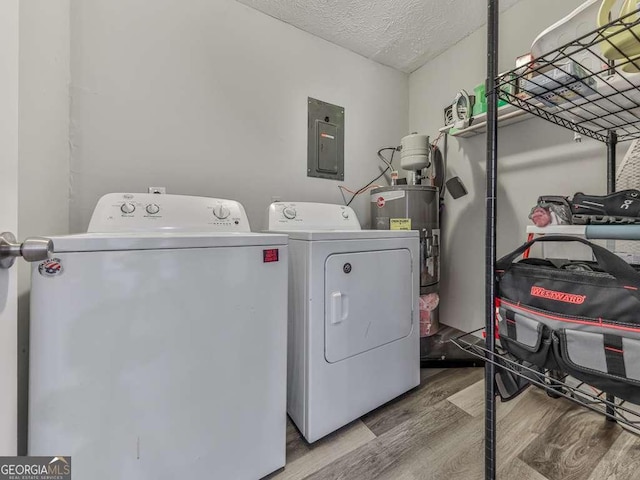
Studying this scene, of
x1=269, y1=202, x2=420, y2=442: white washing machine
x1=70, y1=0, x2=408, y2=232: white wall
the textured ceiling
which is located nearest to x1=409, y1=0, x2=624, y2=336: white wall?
the textured ceiling

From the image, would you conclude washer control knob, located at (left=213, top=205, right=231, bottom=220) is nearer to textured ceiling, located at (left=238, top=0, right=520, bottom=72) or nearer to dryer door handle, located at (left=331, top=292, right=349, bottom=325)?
dryer door handle, located at (left=331, top=292, right=349, bottom=325)

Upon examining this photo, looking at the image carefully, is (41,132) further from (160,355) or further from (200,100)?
(160,355)

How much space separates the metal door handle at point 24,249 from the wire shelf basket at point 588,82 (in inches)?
42.6

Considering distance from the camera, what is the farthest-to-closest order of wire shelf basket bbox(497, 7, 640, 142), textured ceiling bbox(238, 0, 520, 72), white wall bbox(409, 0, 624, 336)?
textured ceiling bbox(238, 0, 520, 72)
white wall bbox(409, 0, 624, 336)
wire shelf basket bbox(497, 7, 640, 142)

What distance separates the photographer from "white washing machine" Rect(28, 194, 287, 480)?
66 cm

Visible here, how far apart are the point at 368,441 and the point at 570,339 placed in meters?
Answer: 0.92

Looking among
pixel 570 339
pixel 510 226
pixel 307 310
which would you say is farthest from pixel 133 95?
pixel 510 226

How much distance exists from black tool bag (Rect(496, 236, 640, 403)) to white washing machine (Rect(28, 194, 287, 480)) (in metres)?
0.72

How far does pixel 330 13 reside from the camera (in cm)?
173

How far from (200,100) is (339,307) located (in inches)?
54.8

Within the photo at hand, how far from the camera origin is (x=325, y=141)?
197 centimetres

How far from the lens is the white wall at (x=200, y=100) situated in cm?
131

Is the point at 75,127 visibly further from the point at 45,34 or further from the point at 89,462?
the point at 89,462

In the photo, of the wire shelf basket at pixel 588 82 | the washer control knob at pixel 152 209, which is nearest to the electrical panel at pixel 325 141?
the washer control knob at pixel 152 209
